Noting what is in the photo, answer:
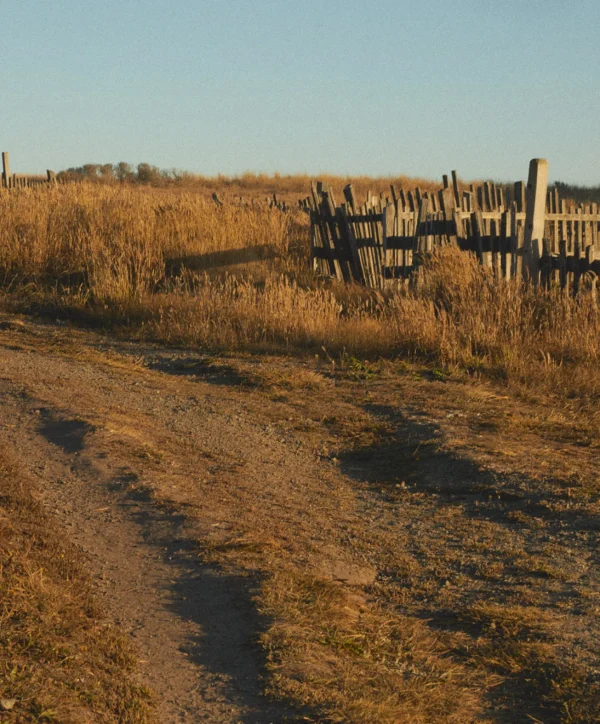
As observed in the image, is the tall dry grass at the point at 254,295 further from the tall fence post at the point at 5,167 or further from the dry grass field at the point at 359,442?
the tall fence post at the point at 5,167

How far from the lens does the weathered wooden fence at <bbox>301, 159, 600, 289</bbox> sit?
34.0ft

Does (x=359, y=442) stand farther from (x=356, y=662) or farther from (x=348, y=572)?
(x=356, y=662)

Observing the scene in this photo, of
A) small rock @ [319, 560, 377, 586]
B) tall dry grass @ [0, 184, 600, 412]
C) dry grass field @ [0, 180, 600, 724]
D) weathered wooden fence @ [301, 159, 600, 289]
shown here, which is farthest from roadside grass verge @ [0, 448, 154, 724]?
weathered wooden fence @ [301, 159, 600, 289]

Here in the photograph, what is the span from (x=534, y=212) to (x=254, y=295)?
3.34m

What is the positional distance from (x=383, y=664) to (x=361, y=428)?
3.67 metres

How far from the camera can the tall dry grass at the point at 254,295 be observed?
9133mm

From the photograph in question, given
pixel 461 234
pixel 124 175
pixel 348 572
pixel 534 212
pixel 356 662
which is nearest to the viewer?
pixel 356 662

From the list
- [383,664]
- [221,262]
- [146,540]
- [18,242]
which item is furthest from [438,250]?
[383,664]

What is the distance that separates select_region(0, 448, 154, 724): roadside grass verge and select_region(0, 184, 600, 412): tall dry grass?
5317 millimetres

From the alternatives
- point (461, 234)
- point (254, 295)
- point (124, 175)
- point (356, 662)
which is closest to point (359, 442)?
point (356, 662)

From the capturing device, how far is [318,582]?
13.7 feet

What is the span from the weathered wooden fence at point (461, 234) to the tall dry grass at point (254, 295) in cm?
42

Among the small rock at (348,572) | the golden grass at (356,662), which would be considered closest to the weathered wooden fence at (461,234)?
the small rock at (348,572)

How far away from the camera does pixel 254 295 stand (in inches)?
431
